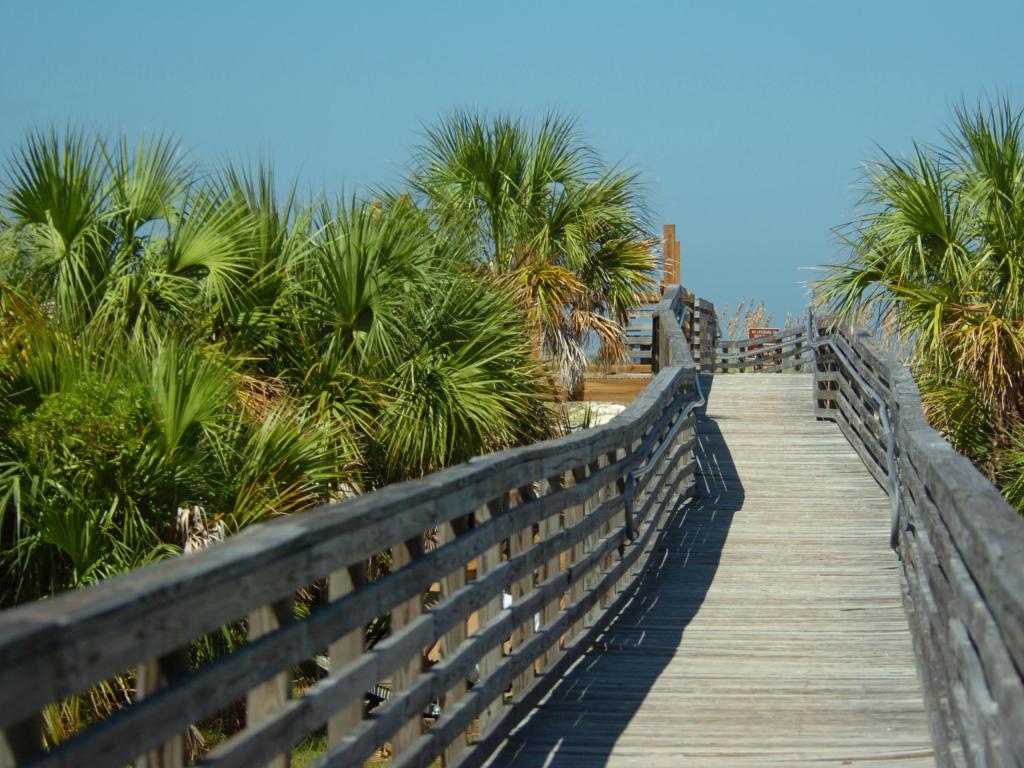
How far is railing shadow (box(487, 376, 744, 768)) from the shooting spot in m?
5.95

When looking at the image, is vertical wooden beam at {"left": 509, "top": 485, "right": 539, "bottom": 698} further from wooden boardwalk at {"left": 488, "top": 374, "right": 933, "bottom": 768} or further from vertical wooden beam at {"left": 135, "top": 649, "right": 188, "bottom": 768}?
vertical wooden beam at {"left": 135, "top": 649, "right": 188, "bottom": 768}

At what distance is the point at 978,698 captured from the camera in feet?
12.9

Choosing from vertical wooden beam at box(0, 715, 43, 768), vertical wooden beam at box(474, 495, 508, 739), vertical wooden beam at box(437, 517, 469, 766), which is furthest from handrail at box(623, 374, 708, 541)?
vertical wooden beam at box(0, 715, 43, 768)

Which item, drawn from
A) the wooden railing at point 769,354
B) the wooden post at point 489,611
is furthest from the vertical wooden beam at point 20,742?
the wooden railing at point 769,354

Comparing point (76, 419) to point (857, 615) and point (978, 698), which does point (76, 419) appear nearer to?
point (857, 615)

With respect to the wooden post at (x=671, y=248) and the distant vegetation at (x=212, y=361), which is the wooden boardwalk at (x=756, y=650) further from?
the wooden post at (x=671, y=248)

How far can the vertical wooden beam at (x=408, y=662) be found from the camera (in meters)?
4.66

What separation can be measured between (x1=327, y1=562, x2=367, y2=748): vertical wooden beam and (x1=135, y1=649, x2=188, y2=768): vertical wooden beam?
3.30 feet

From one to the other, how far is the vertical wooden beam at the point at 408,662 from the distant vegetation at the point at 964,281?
8.63 metres

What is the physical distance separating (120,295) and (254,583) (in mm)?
7966

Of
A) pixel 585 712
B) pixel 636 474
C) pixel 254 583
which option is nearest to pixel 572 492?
pixel 585 712

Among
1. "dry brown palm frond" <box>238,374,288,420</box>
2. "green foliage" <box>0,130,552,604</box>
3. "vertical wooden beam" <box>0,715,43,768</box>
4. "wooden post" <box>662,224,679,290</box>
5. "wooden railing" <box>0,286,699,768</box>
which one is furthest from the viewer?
"wooden post" <box>662,224,679,290</box>

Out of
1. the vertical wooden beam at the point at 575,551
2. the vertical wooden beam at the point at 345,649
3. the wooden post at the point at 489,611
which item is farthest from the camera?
the vertical wooden beam at the point at 575,551

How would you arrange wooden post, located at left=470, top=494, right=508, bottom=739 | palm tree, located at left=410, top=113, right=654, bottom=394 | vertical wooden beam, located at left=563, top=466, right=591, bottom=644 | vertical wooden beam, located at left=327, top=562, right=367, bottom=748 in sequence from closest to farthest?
vertical wooden beam, located at left=327, top=562, right=367, bottom=748, wooden post, located at left=470, top=494, right=508, bottom=739, vertical wooden beam, located at left=563, top=466, right=591, bottom=644, palm tree, located at left=410, top=113, right=654, bottom=394
